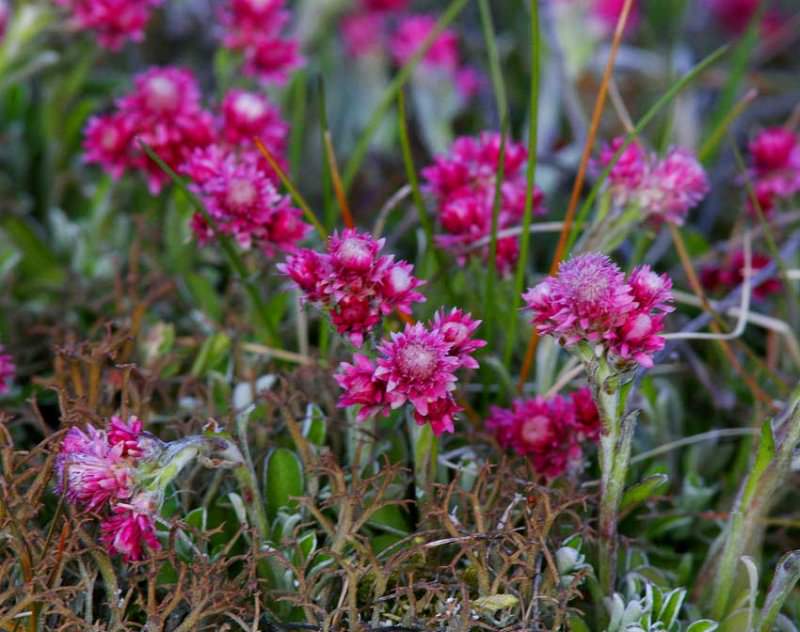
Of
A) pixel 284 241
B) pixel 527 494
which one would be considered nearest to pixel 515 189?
pixel 284 241

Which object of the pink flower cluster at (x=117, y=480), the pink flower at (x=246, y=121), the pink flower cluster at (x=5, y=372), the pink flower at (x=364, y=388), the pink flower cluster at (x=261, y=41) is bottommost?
the pink flower cluster at (x=5, y=372)

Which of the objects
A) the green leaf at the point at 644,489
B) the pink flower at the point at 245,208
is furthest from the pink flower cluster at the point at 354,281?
the green leaf at the point at 644,489

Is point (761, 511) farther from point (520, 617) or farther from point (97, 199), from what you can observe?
point (97, 199)

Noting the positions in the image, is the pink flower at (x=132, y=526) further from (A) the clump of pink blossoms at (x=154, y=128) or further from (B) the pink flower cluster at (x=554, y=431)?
(A) the clump of pink blossoms at (x=154, y=128)

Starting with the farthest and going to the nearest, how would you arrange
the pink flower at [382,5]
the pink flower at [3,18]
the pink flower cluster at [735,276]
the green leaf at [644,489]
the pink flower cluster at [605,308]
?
1. the pink flower at [382,5]
2. the pink flower at [3,18]
3. the pink flower cluster at [735,276]
4. the green leaf at [644,489]
5. the pink flower cluster at [605,308]

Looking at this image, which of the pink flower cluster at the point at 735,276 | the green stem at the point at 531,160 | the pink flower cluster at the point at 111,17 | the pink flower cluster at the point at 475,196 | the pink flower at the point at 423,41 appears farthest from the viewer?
the pink flower at the point at 423,41

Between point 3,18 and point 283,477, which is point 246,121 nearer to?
point 283,477

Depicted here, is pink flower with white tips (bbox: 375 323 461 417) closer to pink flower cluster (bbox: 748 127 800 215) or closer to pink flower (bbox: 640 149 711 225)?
pink flower (bbox: 640 149 711 225)

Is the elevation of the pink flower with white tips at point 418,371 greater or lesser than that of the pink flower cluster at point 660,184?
lesser
